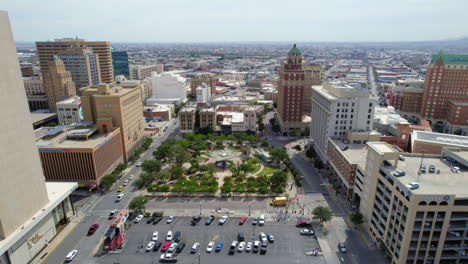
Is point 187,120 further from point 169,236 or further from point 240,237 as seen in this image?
point 240,237

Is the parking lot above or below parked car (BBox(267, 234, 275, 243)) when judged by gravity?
below

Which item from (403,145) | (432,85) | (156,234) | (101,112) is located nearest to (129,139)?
(101,112)

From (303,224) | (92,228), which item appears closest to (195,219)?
(92,228)

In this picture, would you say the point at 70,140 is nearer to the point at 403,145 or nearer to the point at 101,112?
the point at 101,112

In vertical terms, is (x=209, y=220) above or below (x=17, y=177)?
below

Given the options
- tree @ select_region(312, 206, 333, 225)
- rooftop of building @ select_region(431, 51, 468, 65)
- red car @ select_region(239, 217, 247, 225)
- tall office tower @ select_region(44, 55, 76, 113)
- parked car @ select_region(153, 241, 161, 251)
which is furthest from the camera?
tall office tower @ select_region(44, 55, 76, 113)

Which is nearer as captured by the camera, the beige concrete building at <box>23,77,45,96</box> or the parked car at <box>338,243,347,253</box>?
the parked car at <box>338,243,347,253</box>

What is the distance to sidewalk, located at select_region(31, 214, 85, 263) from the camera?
64.1 meters

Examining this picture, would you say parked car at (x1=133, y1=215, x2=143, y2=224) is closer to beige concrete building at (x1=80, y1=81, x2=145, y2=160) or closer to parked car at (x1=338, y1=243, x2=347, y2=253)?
beige concrete building at (x1=80, y1=81, x2=145, y2=160)

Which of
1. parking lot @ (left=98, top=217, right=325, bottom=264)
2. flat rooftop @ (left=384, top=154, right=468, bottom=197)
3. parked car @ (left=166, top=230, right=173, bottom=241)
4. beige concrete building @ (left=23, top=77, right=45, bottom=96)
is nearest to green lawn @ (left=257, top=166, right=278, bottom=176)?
parking lot @ (left=98, top=217, right=325, bottom=264)

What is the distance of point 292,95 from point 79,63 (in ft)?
408

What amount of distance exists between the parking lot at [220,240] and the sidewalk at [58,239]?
12.6 metres

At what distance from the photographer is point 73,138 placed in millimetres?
97562

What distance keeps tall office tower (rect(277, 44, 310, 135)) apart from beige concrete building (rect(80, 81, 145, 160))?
6799 cm
